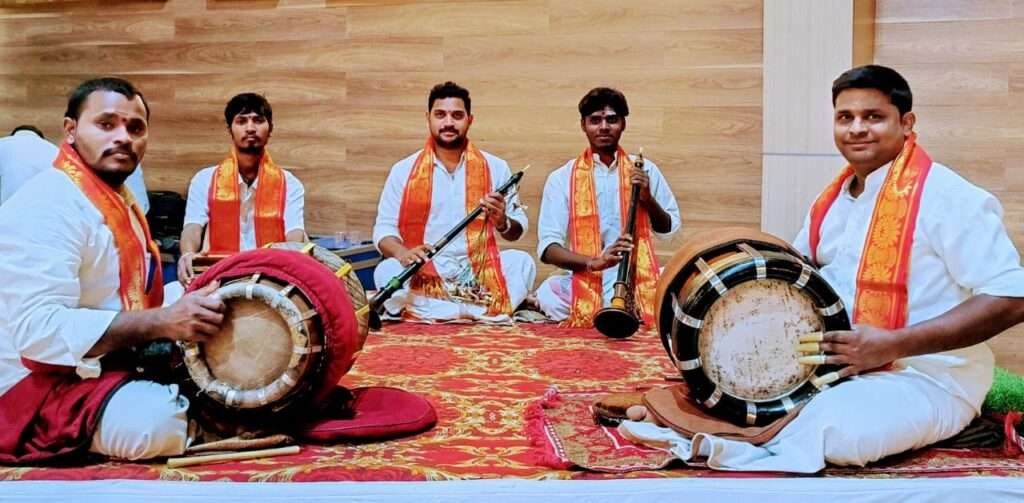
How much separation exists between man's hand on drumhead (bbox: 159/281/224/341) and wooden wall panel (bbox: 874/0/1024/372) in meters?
4.80

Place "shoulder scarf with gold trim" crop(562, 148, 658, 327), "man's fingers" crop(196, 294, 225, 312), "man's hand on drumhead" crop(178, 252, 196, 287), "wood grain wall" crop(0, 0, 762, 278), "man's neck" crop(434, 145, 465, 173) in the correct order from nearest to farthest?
1. "man's fingers" crop(196, 294, 225, 312)
2. "man's hand on drumhead" crop(178, 252, 196, 287)
3. "shoulder scarf with gold trim" crop(562, 148, 658, 327)
4. "man's neck" crop(434, 145, 465, 173)
5. "wood grain wall" crop(0, 0, 762, 278)

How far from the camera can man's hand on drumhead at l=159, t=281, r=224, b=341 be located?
9.77ft

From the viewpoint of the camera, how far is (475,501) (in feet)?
9.20

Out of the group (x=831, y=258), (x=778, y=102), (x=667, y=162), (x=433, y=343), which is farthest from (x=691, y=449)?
(x=667, y=162)

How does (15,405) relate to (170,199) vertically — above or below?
below

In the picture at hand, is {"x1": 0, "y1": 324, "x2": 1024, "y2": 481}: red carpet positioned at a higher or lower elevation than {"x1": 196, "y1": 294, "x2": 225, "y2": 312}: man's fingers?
lower

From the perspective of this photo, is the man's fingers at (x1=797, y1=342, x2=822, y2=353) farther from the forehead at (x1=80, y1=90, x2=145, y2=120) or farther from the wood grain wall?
the wood grain wall

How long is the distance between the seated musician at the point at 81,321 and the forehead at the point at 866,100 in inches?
78.6

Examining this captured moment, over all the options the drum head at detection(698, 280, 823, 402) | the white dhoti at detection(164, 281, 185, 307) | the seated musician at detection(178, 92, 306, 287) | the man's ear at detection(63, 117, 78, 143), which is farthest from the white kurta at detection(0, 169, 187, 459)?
the seated musician at detection(178, 92, 306, 287)

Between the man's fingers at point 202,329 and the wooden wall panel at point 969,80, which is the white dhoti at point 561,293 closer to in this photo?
the wooden wall panel at point 969,80

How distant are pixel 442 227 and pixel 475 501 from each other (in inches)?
142

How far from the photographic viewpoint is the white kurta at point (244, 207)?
6266 mm

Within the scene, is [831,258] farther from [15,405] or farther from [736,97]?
[736,97]

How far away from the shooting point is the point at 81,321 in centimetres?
292
